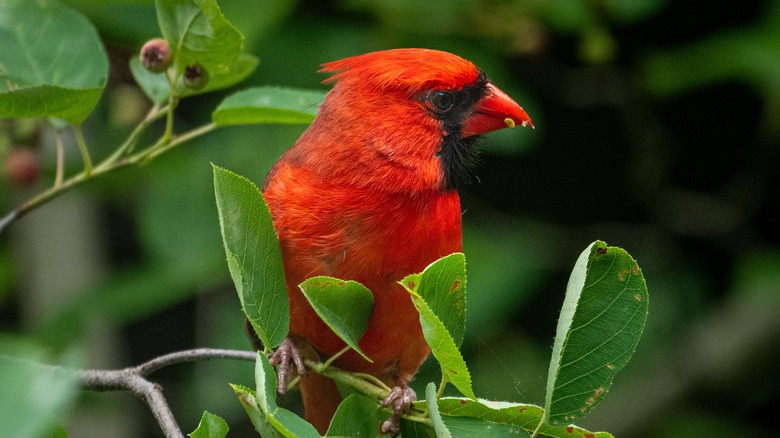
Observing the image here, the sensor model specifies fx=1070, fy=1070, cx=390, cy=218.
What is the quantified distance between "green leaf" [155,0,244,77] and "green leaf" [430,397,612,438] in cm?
75

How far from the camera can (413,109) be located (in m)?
2.27

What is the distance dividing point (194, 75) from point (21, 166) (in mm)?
842

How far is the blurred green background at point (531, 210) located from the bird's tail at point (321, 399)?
89cm

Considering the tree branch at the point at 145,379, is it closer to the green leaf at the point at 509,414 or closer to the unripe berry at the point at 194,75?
the green leaf at the point at 509,414

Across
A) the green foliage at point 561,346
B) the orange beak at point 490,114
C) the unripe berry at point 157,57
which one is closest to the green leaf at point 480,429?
the green foliage at point 561,346

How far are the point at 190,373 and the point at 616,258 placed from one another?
9.54 ft

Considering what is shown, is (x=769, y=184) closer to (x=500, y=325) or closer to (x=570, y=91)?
(x=570, y=91)

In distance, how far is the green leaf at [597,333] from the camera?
1412 millimetres

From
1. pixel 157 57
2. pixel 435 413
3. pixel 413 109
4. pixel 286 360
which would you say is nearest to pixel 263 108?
pixel 157 57

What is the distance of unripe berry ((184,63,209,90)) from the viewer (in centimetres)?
195

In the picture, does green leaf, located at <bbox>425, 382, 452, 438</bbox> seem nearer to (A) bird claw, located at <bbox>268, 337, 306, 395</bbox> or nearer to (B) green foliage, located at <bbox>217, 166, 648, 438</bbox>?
(B) green foliage, located at <bbox>217, 166, 648, 438</bbox>

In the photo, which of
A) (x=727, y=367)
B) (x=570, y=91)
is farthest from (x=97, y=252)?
(x=727, y=367)

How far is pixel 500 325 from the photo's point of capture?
3951 mm

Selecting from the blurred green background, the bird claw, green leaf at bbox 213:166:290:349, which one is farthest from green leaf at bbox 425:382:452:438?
the blurred green background
